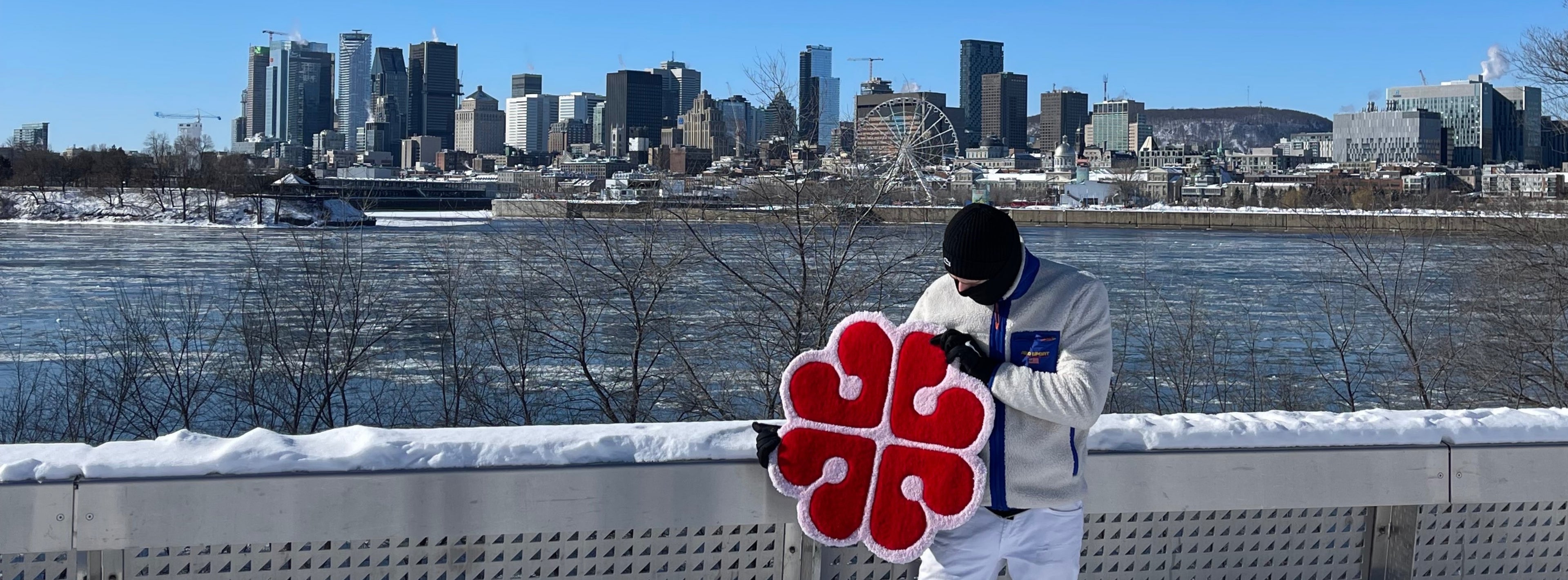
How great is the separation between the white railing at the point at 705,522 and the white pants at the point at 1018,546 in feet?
1.63

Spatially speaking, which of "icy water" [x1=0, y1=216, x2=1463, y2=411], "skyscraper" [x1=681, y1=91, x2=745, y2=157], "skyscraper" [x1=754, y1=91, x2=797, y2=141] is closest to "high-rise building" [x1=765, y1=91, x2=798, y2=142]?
"skyscraper" [x1=754, y1=91, x2=797, y2=141]

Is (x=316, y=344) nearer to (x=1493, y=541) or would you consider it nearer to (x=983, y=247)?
(x=1493, y=541)

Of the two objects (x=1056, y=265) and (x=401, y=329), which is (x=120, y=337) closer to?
(x=401, y=329)

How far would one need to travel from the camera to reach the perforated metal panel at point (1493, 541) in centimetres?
392

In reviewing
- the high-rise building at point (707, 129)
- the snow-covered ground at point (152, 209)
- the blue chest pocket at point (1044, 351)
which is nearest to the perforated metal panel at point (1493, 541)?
the blue chest pocket at point (1044, 351)

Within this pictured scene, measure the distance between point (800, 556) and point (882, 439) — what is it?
57 cm

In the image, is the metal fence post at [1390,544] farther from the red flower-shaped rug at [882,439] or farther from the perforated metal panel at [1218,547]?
the red flower-shaped rug at [882,439]

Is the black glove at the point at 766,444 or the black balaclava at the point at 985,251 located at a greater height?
the black balaclava at the point at 985,251

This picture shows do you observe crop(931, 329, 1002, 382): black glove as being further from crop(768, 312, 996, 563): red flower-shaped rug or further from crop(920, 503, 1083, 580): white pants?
crop(920, 503, 1083, 580): white pants

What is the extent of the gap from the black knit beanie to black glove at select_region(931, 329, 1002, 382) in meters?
0.14

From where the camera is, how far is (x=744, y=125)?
15680 mm

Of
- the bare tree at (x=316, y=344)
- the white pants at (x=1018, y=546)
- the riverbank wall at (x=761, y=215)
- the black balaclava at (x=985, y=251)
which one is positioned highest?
the riverbank wall at (x=761, y=215)

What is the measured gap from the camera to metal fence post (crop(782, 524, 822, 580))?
3564 mm

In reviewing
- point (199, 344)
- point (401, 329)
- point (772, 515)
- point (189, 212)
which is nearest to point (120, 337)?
point (199, 344)
